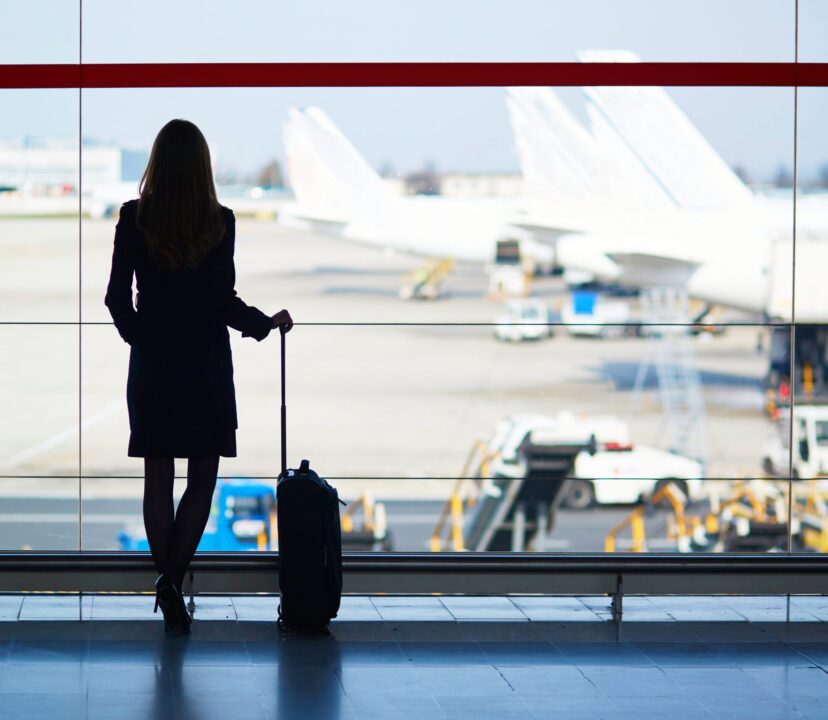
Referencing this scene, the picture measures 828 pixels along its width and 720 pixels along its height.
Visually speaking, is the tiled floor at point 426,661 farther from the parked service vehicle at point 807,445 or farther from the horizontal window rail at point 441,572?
the parked service vehicle at point 807,445

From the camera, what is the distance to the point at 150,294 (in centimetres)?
247

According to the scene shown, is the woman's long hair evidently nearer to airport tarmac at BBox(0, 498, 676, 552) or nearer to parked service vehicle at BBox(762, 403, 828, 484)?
→ parked service vehicle at BBox(762, 403, 828, 484)

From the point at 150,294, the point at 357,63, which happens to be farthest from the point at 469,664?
the point at 357,63

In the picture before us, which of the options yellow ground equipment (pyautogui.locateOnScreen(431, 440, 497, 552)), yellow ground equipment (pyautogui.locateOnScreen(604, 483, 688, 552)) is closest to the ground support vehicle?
yellow ground equipment (pyautogui.locateOnScreen(431, 440, 497, 552))

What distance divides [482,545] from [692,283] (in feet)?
51.5

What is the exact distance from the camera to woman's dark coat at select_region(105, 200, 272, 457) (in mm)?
2459

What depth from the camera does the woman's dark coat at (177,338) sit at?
2.46m

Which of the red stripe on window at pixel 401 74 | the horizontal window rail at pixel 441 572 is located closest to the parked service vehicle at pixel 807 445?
the red stripe on window at pixel 401 74

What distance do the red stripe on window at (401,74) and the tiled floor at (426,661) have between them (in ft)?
3.94

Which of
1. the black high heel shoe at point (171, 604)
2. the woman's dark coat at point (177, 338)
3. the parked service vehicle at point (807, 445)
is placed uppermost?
the woman's dark coat at point (177, 338)

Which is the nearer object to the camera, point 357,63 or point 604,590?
point 604,590

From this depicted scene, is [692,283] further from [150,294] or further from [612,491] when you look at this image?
[150,294]

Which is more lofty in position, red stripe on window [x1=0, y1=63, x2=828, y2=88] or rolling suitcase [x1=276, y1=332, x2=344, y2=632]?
red stripe on window [x1=0, y1=63, x2=828, y2=88]

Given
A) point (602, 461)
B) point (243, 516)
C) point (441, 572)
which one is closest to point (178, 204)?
point (441, 572)
